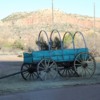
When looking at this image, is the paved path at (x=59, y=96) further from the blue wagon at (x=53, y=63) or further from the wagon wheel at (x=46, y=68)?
the blue wagon at (x=53, y=63)

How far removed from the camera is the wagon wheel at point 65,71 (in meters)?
25.5

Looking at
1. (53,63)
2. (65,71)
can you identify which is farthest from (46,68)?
(65,71)

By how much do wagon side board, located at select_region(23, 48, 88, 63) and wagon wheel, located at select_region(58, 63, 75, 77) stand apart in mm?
688

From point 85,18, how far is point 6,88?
120 metres

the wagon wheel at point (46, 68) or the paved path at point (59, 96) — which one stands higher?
the wagon wheel at point (46, 68)

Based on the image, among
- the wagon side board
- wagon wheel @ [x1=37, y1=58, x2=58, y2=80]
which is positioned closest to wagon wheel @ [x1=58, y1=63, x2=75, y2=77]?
the wagon side board

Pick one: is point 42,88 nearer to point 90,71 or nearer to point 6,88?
point 6,88

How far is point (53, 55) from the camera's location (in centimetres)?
2423

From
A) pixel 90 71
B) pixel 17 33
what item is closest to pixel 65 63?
pixel 90 71

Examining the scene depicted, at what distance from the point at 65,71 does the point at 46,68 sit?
3.09m

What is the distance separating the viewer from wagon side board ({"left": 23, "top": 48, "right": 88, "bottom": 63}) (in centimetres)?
2358

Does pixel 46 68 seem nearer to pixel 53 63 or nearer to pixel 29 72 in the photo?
pixel 53 63

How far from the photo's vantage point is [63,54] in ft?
80.7

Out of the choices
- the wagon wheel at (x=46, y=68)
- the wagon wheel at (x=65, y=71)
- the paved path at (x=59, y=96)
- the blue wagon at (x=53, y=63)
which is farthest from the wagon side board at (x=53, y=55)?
the paved path at (x=59, y=96)
